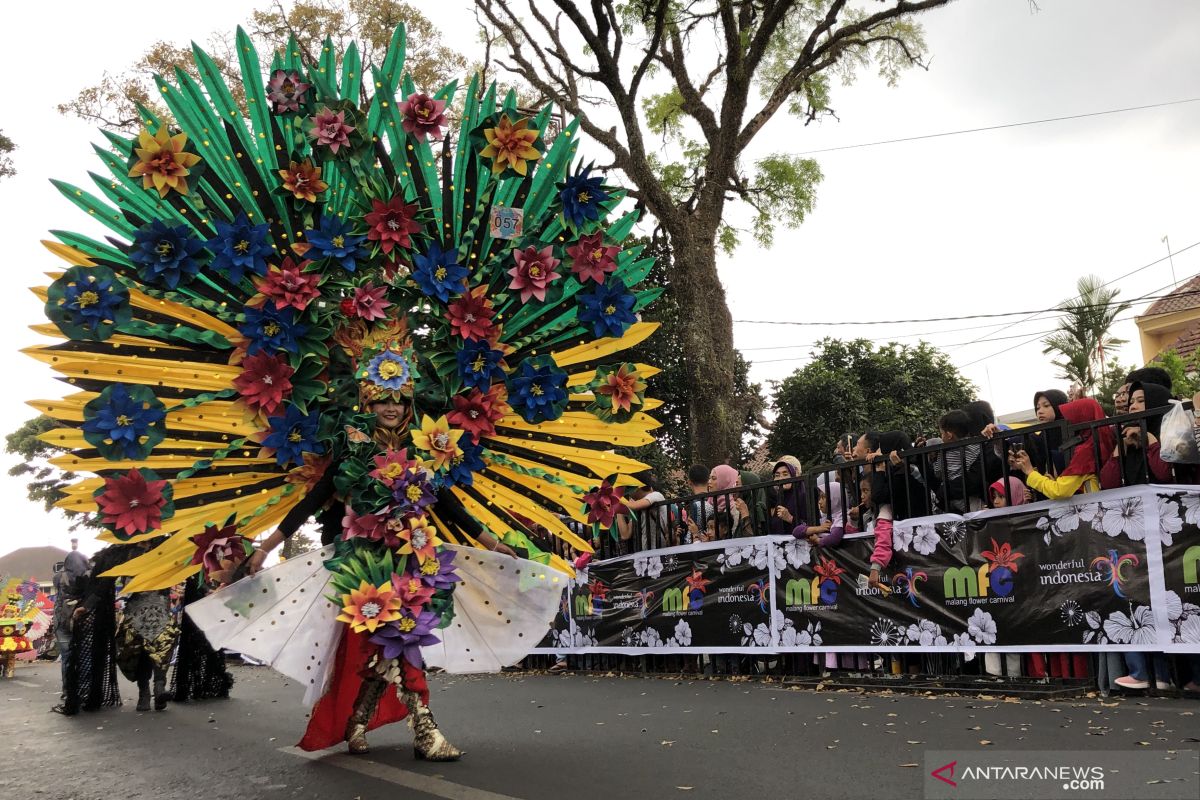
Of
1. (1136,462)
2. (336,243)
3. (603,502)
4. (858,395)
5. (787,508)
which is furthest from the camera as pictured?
(858,395)

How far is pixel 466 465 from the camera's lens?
5.54 m

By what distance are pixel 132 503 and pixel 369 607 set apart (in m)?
1.32

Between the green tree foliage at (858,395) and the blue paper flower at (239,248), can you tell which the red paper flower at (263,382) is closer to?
the blue paper flower at (239,248)

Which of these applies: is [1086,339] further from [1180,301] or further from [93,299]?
[93,299]

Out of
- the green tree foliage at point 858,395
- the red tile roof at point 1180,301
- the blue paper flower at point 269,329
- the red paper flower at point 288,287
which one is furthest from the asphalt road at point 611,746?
the red tile roof at point 1180,301

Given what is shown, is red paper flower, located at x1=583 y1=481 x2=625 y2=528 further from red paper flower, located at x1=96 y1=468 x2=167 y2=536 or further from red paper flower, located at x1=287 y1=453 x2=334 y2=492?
red paper flower, located at x1=96 y1=468 x2=167 y2=536

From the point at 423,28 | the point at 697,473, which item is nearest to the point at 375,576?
the point at 697,473

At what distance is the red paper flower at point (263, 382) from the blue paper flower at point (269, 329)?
52mm

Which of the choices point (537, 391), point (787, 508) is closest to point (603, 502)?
point (537, 391)

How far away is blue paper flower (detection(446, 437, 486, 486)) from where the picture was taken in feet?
18.0

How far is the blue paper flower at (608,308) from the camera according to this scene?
18.9 ft

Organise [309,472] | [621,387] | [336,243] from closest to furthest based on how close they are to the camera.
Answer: [336,243] < [309,472] < [621,387]

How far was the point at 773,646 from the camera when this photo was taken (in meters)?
8.81

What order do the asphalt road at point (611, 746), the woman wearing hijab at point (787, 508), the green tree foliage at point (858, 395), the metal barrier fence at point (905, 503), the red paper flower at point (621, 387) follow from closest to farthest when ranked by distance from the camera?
the asphalt road at point (611, 746), the red paper flower at point (621, 387), the metal barrier fence at point (905, 503), the woman wearing hijab at point (787, 508), the green tree foliage at point (858, 395)
